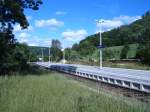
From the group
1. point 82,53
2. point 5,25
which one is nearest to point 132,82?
point 5,25

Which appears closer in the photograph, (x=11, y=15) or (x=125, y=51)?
(x=11, y=15)

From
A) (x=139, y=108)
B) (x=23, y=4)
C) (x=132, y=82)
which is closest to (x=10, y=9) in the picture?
(x=23, y=4)

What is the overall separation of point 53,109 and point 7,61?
37.6 m

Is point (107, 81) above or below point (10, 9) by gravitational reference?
below

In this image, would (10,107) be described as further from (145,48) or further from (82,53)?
(82,53)

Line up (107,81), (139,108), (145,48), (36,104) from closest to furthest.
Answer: (139,108) < (36,104) < (107,81) < (145,48)

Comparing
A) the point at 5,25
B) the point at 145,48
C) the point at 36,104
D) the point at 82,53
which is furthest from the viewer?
the point at 82,53

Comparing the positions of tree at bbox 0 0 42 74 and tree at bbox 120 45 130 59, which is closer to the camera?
tree at bbox 0 0 42 74

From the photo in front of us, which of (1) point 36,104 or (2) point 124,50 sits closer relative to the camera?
(1) point 36,104

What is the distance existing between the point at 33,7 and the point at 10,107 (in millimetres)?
25021

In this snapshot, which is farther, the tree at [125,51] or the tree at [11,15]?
the tree at [125,51]

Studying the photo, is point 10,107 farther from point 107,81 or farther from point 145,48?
point 145,48

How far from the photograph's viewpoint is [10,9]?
1390 inches

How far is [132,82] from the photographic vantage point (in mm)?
22844
